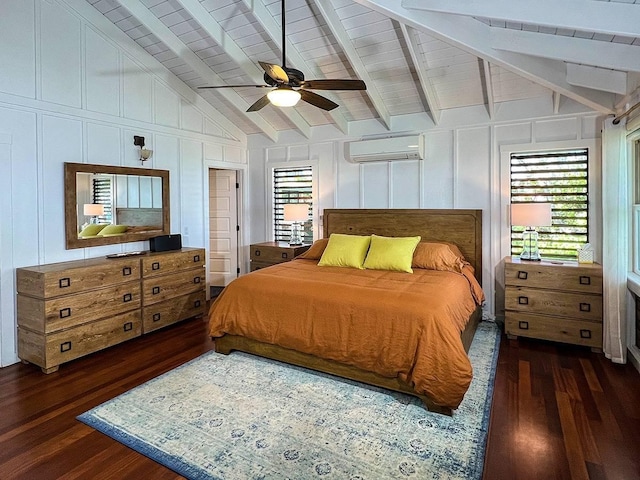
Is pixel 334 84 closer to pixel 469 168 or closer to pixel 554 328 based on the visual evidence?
pixel 469 168

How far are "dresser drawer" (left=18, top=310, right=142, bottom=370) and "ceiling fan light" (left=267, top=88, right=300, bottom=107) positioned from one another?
8.77 ft

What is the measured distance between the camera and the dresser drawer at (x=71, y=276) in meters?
3.31

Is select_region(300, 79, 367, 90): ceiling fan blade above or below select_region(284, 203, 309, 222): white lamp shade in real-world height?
above

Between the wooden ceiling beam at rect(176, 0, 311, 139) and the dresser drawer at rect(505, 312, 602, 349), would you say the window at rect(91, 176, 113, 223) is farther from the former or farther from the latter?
the dresser drawer at rect(505, 312, 602, 349)

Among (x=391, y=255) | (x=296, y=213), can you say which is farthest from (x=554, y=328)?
(x=296, y=213)

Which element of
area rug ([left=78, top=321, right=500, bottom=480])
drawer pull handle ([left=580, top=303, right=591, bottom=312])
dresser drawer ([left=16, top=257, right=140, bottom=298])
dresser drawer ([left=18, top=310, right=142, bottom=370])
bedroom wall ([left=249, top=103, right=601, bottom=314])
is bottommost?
area rug ([left=78, top=321, right=500, bottom=480])

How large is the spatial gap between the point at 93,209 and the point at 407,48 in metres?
3.66

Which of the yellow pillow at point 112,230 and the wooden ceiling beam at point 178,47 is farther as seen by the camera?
the yellow pillow at point 112,230

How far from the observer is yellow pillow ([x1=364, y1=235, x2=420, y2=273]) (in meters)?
4.03

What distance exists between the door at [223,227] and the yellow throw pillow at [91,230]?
221cm

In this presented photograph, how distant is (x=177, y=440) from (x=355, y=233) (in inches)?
138

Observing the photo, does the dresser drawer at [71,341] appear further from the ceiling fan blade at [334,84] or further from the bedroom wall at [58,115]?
the ceiling fan blade at [334,84]

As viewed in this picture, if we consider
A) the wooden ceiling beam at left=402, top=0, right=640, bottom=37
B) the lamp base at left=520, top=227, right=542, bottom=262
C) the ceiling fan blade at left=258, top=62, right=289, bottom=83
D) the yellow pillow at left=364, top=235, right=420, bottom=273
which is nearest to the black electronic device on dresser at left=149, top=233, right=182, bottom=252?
the yellow pillow at left=364, top=235, right=420, bottom=273

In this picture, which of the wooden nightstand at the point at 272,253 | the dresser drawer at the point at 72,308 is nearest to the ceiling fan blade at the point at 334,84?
the wooden nightstand at the point at 272,253
